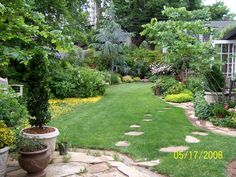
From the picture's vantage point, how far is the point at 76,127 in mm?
7320

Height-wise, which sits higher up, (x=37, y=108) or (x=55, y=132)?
(x=37, y=108)

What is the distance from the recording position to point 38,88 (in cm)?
459

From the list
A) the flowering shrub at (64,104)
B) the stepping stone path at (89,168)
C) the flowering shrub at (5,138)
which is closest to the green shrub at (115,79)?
the flowering shrub at (64,104)

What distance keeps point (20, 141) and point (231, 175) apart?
309 centimetres

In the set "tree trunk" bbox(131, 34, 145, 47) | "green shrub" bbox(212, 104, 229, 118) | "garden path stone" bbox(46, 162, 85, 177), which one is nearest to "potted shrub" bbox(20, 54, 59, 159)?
"garden path stone" bbox(46, 162, 85, 177)

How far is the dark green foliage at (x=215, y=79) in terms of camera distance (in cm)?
902

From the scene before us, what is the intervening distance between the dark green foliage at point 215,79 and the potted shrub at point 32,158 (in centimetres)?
632

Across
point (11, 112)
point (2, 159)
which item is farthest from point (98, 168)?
point (11, 112)

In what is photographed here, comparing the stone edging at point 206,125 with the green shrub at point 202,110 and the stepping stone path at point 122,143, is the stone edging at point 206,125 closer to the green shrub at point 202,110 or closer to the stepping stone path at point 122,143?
the green shrub at point 202,110

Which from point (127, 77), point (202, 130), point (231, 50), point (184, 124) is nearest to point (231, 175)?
point (202, 130)

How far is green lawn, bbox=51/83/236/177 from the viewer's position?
4688mm

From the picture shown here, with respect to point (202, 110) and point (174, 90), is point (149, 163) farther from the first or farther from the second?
point (174, 90)

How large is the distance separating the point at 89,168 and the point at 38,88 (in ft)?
4.70

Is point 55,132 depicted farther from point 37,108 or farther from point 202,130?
point 202,130
